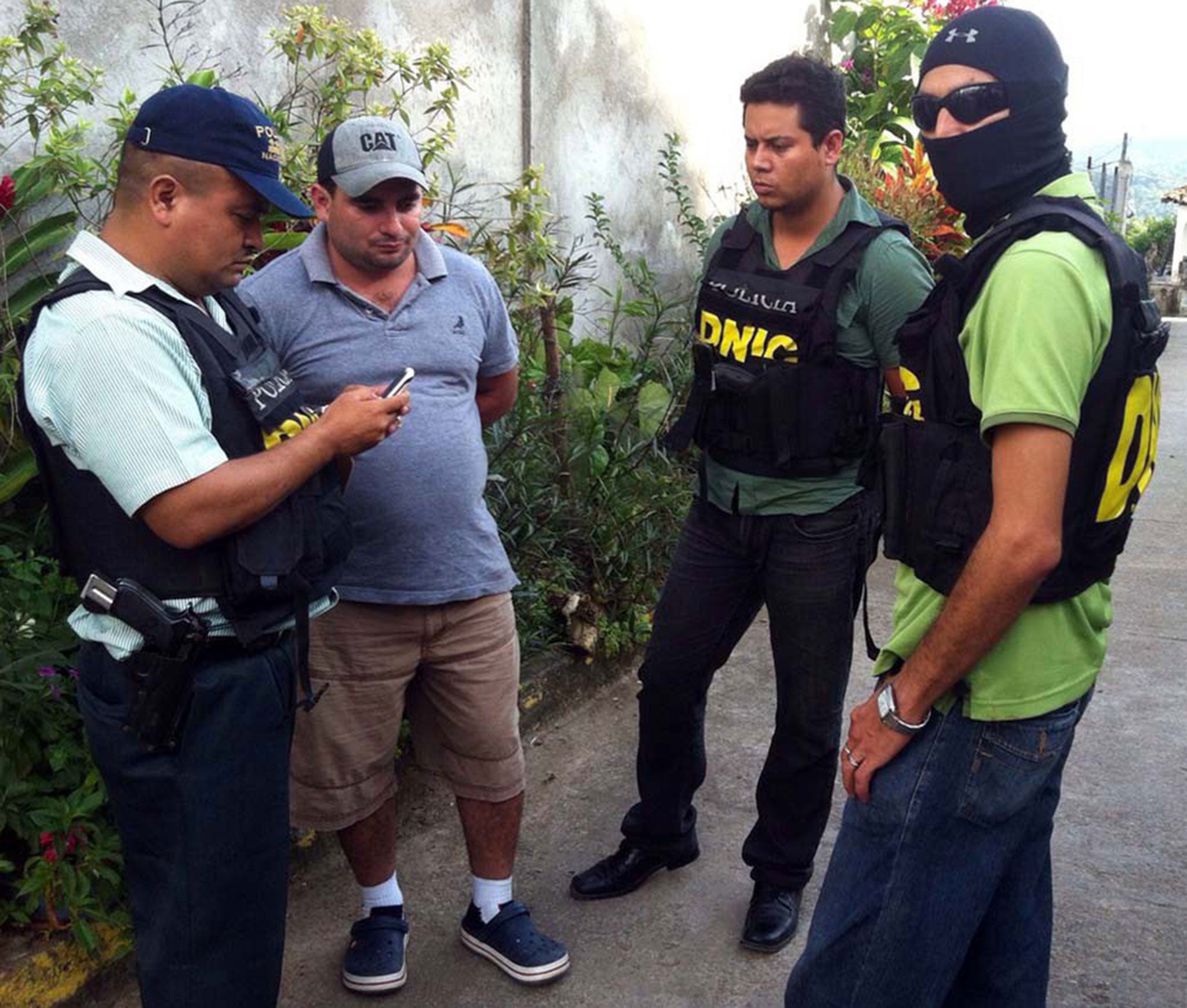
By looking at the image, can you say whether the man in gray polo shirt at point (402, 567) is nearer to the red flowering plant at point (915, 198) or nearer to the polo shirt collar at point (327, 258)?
the polo shirt collar at point (327, 258)

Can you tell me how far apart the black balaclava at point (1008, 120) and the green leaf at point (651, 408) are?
3201 mm

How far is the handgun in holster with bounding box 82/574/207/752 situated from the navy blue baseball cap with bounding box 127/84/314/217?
686 mm

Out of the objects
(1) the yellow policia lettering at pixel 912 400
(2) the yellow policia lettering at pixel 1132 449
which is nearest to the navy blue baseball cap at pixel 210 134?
(1) the yellow policia lettering at pixel 912 400

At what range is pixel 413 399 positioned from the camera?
2775mm

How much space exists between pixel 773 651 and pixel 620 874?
2.51ft

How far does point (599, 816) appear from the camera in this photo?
12.5 feet

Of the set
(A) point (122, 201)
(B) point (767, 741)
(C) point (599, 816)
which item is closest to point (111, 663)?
(A) point (122, 201)

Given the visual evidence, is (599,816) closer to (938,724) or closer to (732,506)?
(732,506)

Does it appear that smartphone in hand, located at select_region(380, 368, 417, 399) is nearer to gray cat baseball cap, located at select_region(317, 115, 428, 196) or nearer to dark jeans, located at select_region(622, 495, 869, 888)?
gray cat baseball cap, located at select_region(317, 115, 428, 196)

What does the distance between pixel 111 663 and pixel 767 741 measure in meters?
2.70

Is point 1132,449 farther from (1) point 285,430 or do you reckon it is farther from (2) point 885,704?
(1) point 285,430

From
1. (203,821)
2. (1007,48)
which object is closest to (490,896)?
(203,821)

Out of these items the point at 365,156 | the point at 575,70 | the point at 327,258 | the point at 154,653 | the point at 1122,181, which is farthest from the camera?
the point at 1122,181

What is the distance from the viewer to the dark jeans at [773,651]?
3.03 m
